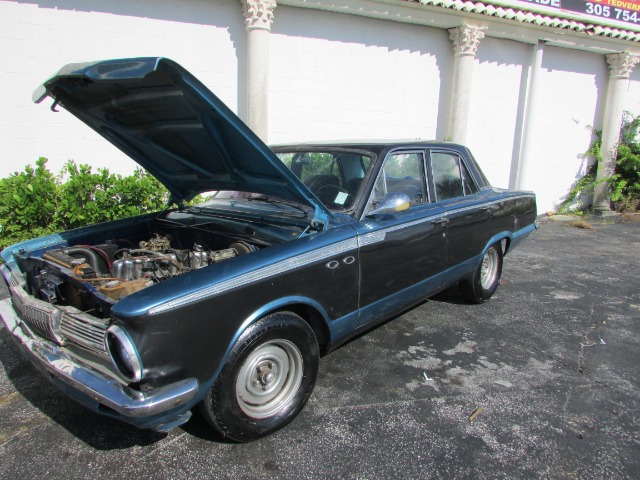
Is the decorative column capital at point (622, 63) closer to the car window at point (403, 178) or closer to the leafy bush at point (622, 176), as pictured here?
the leafy bush at point (622, 176)

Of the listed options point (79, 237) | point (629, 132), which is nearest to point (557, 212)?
point (629, 132)

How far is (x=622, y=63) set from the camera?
1000cm

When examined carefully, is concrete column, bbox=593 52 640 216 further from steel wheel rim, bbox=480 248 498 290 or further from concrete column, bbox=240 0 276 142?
concrete column, bbox=240 0 276 142

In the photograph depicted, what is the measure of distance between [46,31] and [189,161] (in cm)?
437

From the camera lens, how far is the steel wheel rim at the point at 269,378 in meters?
2.44

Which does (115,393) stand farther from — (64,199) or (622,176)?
(622,176)

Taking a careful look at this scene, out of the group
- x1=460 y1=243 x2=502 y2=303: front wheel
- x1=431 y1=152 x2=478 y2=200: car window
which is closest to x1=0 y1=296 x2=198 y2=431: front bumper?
x1=431 y1=152 x2=478 y2=200: car window

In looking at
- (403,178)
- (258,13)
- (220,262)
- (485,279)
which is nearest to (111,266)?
(220,262)

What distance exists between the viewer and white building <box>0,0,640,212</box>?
6105 mm

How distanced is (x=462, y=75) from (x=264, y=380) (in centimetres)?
783

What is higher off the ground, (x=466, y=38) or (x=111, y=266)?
(x=466, y=38)

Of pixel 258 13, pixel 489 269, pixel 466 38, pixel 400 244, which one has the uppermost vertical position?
pixel 466 38

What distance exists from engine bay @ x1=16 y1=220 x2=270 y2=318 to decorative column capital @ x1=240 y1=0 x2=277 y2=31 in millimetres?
4638

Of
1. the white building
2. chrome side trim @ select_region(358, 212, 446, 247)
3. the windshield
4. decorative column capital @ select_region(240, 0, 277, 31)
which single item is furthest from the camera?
→ decorative column capital @ select_region(240, 0, 277, 31)
